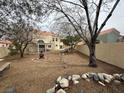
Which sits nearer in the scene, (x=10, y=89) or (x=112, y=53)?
(x=10, y=89)

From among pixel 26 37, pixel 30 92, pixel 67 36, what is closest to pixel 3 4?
pixel 30 92

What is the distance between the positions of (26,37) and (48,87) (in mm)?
19886

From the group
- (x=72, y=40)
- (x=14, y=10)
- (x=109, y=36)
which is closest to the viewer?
(x=14, y=10)

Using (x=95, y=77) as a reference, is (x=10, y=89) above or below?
below

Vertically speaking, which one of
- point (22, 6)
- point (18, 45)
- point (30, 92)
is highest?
point (22, 6)

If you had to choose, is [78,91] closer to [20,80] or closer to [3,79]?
[20,80]

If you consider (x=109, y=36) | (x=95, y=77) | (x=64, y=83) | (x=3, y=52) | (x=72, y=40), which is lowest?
(x=64, y=83)

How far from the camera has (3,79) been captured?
9.85 m

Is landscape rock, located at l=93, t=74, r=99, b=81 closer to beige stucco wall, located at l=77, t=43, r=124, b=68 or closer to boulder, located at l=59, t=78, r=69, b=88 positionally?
boulder, located at l=59, t=78, r=69, b=88

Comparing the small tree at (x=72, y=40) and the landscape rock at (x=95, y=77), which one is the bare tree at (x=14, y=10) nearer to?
the landscape rock at (x=95, y=77)

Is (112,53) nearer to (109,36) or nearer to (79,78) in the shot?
(79,78)

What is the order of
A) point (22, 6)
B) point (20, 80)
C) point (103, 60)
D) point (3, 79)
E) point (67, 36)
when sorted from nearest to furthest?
point (22, 6) → point (20, 80) → point (3, 79) → point (103, 60) → point (67, 36)

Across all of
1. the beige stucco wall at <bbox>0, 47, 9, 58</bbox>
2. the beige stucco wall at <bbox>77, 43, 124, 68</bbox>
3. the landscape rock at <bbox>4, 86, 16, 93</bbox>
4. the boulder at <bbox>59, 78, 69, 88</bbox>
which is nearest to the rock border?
the boulder at <bbox>59, 78, 69, 88</bbox>

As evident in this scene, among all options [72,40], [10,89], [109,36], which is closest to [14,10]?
[10,89]
